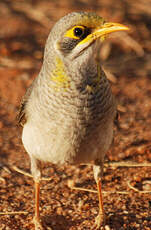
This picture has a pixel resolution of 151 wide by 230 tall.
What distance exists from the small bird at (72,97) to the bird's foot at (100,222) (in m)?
0.88

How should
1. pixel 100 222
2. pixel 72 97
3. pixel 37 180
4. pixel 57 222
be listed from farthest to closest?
pixel 37 180, pixel 57 222, pixel 100 222, pixel 72 97

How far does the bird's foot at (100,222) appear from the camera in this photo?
4840 mm

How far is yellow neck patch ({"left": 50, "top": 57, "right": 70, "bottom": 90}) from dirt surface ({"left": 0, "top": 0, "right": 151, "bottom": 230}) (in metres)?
1.91

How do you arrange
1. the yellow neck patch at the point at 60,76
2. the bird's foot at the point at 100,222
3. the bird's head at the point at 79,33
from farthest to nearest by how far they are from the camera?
the bird's foot at the point at 100,222
the yellow neck patch at the point at 60,76
the bird's head at the point at 79,33

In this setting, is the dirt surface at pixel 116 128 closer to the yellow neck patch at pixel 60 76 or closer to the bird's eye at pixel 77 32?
the yellow neck patch at pixel 60 76

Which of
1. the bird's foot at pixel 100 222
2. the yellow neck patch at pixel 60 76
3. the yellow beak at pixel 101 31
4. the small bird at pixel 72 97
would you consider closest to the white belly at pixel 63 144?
the small bird at pixel 72 97

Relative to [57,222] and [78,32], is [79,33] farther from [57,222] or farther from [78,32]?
[57,222]

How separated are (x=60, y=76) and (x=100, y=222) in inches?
79.9

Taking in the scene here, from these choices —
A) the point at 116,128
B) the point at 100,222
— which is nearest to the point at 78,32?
the point at 100,222

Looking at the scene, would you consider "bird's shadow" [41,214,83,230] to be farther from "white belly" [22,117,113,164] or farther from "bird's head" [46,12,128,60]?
"bird's head" [46,12,128,60]

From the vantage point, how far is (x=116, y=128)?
25.3 ft

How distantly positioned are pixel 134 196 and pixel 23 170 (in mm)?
2001

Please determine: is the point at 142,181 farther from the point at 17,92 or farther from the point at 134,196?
the point at 17,92

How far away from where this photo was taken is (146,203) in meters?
5.32
